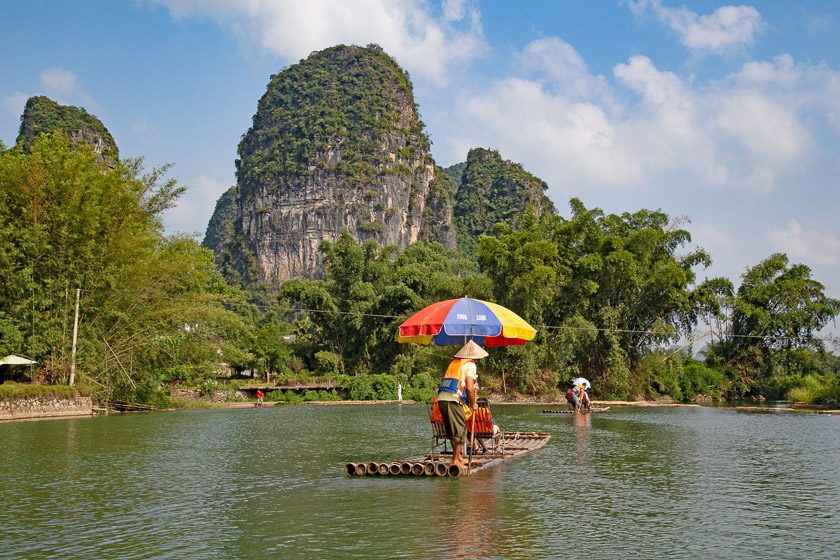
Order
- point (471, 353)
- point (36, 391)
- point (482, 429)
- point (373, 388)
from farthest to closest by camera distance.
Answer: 1. point (373, 388)
2. point (36, 391)
3. point (482, 429)
4. point (471, 353)

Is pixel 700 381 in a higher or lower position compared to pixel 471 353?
lower

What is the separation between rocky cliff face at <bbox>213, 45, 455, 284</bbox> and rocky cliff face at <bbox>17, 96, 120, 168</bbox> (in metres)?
30.1

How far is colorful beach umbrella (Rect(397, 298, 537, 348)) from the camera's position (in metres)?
10.8

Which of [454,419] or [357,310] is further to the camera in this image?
[357,310]

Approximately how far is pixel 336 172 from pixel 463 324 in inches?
4097

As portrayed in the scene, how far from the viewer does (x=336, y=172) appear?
112812 mm

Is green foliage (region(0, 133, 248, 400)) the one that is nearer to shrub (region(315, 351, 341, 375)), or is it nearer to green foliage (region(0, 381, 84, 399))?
green foliage (region(0, 381, 84, 399))

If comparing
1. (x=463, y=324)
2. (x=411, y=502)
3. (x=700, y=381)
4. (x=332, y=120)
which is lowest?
(x=411, y=502)

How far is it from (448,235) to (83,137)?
54007mm

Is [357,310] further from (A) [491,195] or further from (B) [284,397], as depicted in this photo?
(A) [491,195]

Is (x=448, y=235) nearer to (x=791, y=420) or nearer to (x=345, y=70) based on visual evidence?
(x=345, y=70)

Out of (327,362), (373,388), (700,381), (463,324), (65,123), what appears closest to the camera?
(463,324)

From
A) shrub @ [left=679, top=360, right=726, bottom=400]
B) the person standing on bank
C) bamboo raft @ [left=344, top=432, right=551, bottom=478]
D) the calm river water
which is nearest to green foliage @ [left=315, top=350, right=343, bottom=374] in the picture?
shrub @ [left=679, top=360, right=726, bottom=400]

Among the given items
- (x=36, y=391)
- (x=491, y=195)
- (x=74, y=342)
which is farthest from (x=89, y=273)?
(x=491, y=195)
